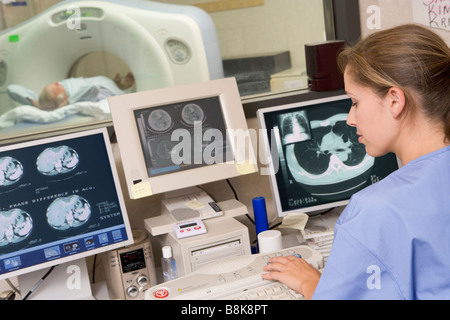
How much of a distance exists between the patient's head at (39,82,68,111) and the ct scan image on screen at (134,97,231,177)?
1.80 feet

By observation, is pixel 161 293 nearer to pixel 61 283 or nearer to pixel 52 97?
pixel 61 283

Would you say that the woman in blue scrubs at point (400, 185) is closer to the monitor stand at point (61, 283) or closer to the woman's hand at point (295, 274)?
the woman's hand at point (295, 274)

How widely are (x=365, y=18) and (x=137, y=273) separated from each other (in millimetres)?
1287

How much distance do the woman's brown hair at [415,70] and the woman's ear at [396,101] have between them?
0.04 feet

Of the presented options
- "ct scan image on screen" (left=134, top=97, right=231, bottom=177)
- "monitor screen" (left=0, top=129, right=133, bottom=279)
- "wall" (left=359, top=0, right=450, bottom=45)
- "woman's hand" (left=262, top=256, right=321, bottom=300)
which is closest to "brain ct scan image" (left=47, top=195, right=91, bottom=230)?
"monitor screen" (left=0, top=129, right=133, bottom=279)

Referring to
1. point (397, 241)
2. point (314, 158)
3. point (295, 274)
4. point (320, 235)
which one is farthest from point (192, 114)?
point (397, 241)

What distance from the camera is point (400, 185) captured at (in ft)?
3.59

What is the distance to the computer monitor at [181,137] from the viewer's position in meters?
1.75

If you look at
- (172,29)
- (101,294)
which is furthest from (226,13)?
(101,294)

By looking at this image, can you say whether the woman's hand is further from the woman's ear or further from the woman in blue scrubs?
Answer: the woman's ear

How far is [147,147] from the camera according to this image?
5.84 feet

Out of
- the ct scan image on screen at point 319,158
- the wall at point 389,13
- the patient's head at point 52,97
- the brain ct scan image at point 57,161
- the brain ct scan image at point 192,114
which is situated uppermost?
the wall at point 389,13

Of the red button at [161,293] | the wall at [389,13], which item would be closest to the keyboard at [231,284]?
the red button at [161,293]

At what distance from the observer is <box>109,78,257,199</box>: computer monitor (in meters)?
1.75
